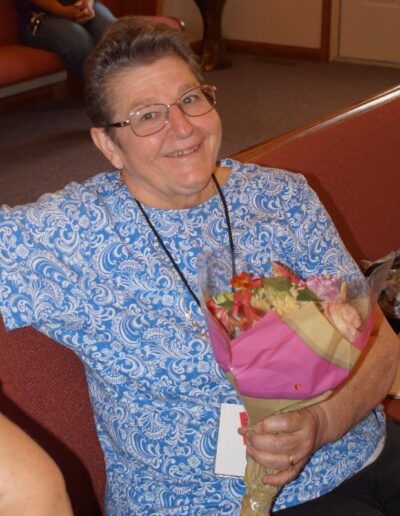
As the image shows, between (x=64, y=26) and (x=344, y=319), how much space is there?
14.5 ft

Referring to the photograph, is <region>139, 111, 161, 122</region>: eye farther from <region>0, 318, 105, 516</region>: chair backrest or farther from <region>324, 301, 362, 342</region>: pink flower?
<region>324, 301, 362, 342</region>: pink flower

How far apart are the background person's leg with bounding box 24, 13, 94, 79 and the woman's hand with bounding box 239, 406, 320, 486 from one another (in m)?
4.15

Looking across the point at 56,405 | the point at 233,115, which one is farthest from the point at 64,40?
the point at 56,405

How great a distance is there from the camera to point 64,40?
530 centimetres

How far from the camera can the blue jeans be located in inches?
209

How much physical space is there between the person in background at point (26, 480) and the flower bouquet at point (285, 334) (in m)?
0.31

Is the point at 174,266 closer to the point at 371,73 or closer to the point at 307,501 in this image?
the point at 307,501

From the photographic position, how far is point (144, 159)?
1747 millimetres

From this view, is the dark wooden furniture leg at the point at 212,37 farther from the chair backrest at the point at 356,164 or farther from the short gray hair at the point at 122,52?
the short gray hair at the point at 122,52

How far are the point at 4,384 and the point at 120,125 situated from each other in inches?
22.0

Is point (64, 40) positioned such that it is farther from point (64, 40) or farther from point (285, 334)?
point (285, 334)

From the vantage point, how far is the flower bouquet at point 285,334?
1.26 m

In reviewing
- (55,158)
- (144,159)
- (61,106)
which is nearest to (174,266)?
(144,159)

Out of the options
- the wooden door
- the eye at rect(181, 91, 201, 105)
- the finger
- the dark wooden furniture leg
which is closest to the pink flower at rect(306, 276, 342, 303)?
the finger
